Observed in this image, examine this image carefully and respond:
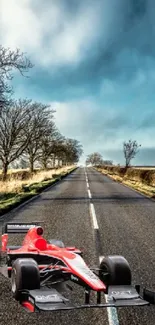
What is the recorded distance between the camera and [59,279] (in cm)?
435

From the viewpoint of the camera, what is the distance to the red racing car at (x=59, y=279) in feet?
11.1

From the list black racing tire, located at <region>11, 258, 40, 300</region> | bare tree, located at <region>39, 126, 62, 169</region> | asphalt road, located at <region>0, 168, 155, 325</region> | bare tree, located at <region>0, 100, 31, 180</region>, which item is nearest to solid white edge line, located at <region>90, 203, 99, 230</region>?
asphalt road, located at <region>0, 168, 155, 325</region>

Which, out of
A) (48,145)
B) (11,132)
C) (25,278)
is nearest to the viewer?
(25,278)

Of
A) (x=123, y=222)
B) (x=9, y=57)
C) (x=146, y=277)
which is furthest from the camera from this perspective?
(x=9, y=57)

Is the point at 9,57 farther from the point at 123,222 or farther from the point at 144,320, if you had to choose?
the point at 144,320

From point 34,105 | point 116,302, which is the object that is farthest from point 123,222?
point 34,105

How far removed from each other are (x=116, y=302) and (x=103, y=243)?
170 inches

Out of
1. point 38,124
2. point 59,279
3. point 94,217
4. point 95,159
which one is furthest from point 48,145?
point 95,159

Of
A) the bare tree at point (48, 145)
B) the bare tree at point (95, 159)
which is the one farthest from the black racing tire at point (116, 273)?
the bare tree at point (95, 159)

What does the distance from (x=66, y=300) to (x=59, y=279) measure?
3.33 ft

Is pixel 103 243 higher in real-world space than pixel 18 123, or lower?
lower

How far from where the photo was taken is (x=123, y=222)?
1073 centimetres

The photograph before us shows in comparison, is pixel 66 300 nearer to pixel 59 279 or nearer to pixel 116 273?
pixel 116 273

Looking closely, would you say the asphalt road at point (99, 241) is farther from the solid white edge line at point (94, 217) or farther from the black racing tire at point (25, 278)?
the black racing tire at point (25, 278)
